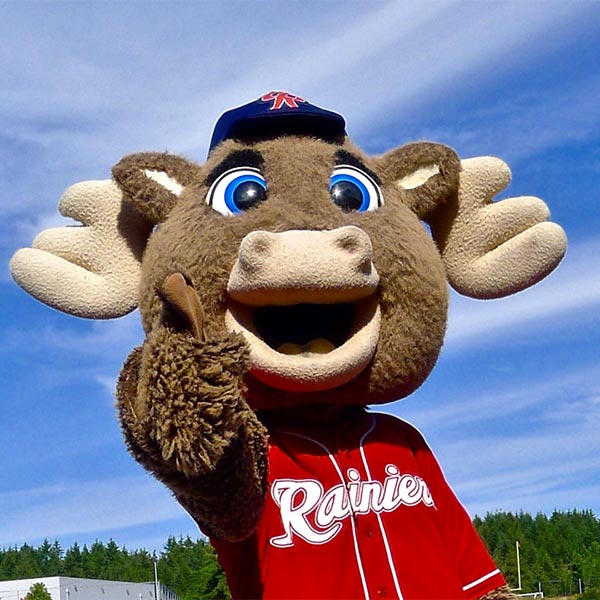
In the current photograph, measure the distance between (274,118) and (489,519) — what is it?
210 feet

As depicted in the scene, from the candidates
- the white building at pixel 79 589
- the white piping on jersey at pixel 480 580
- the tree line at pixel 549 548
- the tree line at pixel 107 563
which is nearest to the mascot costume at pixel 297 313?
the white piping on jersey at pixel 480 580

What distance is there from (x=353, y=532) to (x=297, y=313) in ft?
2.18

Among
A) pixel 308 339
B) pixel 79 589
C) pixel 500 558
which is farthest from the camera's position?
pixel 500 558

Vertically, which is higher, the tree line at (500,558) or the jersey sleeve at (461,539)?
the tree line at (500,558)

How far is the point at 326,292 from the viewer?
2686 millimetres

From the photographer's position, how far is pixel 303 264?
2623 mm

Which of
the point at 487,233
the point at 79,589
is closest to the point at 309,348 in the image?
the point at 487,233

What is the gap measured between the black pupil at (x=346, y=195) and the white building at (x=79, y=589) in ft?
118

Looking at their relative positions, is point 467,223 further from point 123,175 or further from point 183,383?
point 183,383

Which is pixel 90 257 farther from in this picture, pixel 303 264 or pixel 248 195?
pixel 303 264

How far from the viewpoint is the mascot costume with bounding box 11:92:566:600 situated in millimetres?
2287

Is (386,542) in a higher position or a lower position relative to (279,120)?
lower

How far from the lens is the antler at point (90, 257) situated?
3.23 metres

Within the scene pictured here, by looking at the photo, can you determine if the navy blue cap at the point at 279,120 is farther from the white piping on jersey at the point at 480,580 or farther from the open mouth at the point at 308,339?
the white piping on jersey at the point at 480,580
